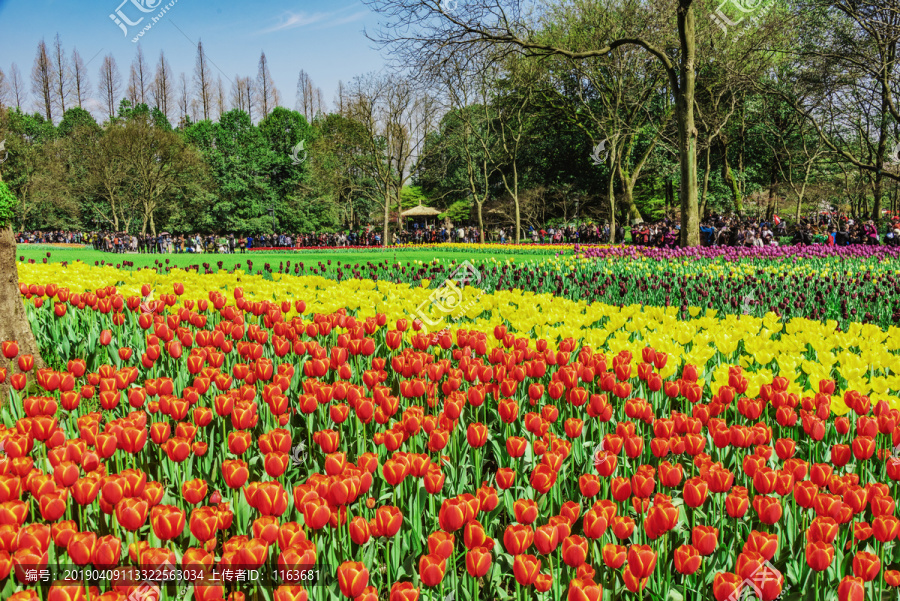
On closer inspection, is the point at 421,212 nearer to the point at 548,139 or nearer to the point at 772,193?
the point at 548,139

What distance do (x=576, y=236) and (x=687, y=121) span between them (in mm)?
20602

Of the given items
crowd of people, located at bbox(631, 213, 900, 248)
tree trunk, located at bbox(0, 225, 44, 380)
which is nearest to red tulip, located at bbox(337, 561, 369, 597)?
tree trunk, located at bbox(0, 225, 44, 380)

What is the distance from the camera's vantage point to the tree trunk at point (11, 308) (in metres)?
3.95

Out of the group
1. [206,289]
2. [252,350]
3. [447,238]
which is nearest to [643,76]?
[447,238]

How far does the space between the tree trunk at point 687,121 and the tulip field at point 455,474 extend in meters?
12.2

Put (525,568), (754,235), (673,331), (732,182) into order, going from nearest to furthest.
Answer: (525,568)
(673,331)
(754,235)
(732,182)

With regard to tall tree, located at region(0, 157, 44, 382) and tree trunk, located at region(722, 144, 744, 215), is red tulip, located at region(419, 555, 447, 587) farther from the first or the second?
tree trunk, located at region(722, 144, 744, 215)

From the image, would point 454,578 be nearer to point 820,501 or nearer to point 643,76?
point 820,501

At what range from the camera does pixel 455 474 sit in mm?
2463

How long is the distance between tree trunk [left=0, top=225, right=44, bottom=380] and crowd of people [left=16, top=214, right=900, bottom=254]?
17.3m

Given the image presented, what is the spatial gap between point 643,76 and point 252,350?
31759mm

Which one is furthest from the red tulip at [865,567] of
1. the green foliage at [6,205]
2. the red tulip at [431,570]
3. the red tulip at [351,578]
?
the green foliage at [6,205]

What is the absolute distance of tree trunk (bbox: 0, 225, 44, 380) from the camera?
3951mm

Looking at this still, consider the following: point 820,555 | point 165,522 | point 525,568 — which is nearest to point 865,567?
point 820,555
